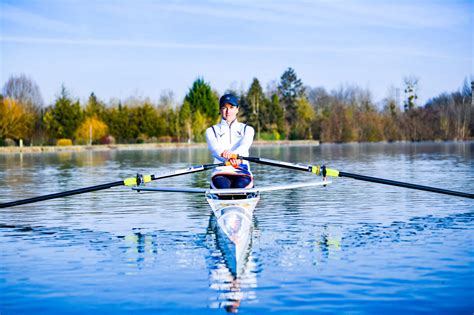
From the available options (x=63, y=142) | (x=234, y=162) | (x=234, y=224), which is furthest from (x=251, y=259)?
(x=63, y=142)

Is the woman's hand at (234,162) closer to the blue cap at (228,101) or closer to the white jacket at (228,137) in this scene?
the white jacket at (228,137)

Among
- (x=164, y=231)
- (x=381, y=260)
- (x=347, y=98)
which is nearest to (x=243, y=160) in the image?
(x=164, y=231)

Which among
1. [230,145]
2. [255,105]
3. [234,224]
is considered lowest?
[234,224]

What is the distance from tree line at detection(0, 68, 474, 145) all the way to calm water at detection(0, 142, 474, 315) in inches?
1986

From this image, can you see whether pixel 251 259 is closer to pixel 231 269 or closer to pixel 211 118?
pixel 231 269

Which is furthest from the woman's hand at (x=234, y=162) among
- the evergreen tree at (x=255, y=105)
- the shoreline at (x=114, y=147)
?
the evergreen tree at (x=255, y=105)

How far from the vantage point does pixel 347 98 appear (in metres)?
115

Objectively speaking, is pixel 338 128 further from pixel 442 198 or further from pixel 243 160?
pixel 243 160

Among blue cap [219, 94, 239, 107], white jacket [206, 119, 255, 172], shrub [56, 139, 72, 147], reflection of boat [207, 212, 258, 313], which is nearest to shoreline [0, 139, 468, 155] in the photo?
shrub [56, 139, 72, 147]

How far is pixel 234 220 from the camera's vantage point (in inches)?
343

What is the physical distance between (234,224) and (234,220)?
0.41 ft

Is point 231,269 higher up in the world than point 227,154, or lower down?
lower down

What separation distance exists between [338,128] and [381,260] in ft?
243

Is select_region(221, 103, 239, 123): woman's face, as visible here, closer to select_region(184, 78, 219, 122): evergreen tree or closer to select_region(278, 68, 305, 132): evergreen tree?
select_region(184, 78, 219, 122): evergreen tree
